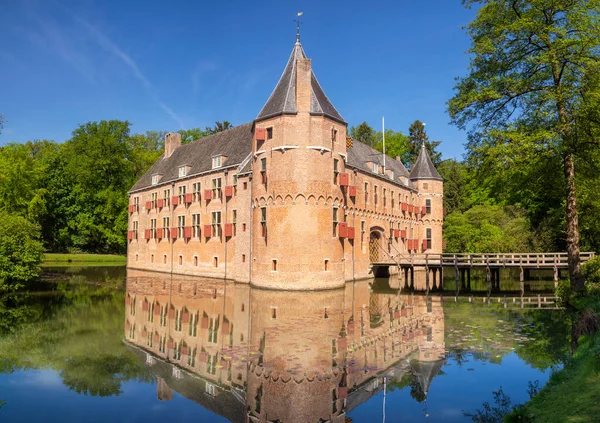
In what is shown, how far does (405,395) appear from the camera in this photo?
830cm

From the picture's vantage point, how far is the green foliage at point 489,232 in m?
33.0

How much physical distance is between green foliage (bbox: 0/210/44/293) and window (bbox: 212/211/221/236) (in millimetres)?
11219

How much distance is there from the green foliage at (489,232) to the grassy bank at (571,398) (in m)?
26.4

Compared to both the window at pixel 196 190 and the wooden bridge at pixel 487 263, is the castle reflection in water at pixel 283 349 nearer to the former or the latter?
the wooden bridge at pixel 487 263

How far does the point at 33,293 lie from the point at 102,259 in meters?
29.1

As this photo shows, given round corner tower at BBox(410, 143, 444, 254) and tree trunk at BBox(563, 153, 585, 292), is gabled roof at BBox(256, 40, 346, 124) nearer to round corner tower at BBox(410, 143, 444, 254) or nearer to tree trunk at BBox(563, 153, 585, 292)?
tree trunk at BBox(563, 153, 585, 292)

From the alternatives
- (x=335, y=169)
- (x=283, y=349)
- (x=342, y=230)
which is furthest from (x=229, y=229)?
(x=283, y=349)

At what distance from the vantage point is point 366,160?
3416 cm

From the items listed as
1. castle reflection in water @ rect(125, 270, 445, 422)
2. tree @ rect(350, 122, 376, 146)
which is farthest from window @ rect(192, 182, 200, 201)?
tree @ rect(350, 122, 376, 146)

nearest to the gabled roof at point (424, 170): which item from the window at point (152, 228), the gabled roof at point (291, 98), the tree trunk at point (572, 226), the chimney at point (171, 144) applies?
the gabled roof at point (291, 98)

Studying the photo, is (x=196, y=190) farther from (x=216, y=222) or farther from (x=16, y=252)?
(x=16, y=252)

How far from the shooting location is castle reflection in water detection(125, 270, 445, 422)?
8.03m

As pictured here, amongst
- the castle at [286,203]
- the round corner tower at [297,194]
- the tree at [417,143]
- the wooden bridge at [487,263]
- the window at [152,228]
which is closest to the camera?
the round corner tower at [297,194]

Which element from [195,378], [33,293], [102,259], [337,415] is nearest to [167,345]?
[195,378]
